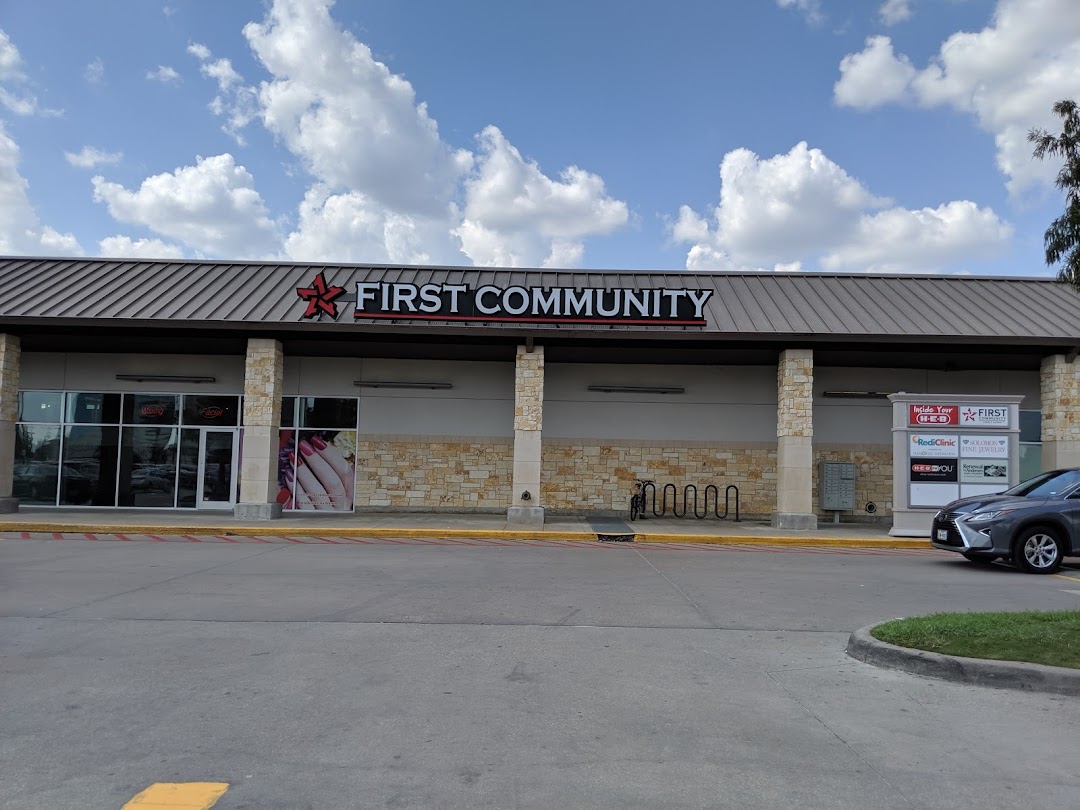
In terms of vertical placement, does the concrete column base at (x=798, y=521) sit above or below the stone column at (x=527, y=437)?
below

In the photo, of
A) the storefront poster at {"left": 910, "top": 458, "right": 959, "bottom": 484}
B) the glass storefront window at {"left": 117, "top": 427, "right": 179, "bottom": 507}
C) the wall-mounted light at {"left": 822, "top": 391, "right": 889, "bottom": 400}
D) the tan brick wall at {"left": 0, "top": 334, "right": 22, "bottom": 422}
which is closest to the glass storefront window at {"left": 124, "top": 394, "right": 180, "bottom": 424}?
the glass storefront window at {"left": 117, "top": 427, "right": 179, "bottom": 507}

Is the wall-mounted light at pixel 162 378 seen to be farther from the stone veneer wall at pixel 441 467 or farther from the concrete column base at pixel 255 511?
the stone veneer wall at pixel 441 467

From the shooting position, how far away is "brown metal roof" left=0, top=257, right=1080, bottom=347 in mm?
18297

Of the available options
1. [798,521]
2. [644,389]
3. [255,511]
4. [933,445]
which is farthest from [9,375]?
[933,445]

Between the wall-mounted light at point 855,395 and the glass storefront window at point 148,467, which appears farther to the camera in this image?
the glass storefront window at point 148,467

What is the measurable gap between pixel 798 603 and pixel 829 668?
3.01 m

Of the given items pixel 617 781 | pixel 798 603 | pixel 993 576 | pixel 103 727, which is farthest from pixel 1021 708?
pixel 993 576

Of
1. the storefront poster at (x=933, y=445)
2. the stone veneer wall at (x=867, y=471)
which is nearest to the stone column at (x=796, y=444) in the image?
the stone veneer wall at (x=867, y=471)

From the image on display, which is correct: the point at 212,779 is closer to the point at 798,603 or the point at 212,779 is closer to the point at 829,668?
the point at 829,668

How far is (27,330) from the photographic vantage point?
1928 cm

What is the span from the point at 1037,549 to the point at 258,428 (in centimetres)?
1594

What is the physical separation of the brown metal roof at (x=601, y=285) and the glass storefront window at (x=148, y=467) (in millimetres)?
3679

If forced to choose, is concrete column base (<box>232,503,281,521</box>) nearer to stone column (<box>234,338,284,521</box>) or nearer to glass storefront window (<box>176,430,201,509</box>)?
stone column (<box>234,338,284,521</box>)

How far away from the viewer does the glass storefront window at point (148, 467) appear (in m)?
20.8
